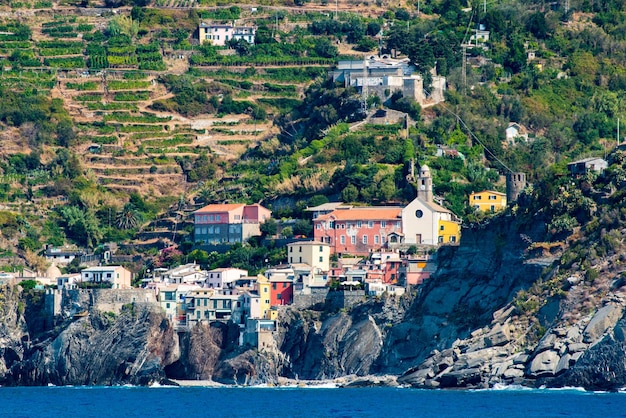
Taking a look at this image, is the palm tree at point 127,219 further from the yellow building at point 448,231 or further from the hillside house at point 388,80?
the yellow building at point 448,231

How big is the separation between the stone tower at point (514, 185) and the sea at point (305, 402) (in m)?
20.6

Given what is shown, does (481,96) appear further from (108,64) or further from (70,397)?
(70,397)

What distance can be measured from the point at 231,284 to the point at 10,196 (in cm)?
2478

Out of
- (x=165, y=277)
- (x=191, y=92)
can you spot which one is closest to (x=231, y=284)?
(x=165, y=277)

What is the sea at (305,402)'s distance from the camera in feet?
310

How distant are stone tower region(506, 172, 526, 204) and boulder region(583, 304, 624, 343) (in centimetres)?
2611

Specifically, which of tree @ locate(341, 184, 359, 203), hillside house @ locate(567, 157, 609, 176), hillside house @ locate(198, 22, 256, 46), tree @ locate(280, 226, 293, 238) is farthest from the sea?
hillside house @ locate(198, 22, 256, 46)

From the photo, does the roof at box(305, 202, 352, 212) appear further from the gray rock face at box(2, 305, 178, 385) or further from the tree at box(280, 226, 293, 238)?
the gray rock face at box(2, 305, 178, 385)

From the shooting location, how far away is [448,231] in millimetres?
124938

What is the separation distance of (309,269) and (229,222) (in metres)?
11.3

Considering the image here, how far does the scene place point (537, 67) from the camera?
15100 cm

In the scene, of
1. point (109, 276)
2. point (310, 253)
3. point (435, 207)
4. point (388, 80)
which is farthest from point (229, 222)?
point (388, 80)

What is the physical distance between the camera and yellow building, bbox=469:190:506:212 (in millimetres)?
128125

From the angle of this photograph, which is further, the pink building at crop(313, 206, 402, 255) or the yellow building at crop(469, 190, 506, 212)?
the yellow building at crop(469, 190, 506, 212)
